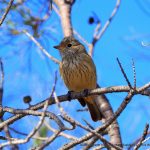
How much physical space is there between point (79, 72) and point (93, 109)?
0.47 meters

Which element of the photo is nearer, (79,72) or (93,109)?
(79,72)

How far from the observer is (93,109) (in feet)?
18.1

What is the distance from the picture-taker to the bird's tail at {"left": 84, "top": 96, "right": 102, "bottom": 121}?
5309 mm

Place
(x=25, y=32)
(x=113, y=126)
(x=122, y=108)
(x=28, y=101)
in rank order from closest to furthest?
(x=122, y=108), (x=28, y=101), (x=113, y=126), (x=25, y=32)

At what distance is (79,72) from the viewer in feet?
17.5

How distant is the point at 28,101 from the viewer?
3.66 metres

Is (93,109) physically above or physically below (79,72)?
below

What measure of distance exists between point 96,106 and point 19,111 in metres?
2.21

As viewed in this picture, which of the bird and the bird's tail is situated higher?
the bird

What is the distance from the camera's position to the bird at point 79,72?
5344mm

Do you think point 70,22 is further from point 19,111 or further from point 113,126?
point 19,111

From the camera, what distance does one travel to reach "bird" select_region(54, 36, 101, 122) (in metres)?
5.34

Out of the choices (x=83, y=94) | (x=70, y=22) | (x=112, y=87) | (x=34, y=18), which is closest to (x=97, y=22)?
(x=70, y=22)

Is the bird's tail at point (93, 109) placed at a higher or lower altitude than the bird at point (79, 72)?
lower
